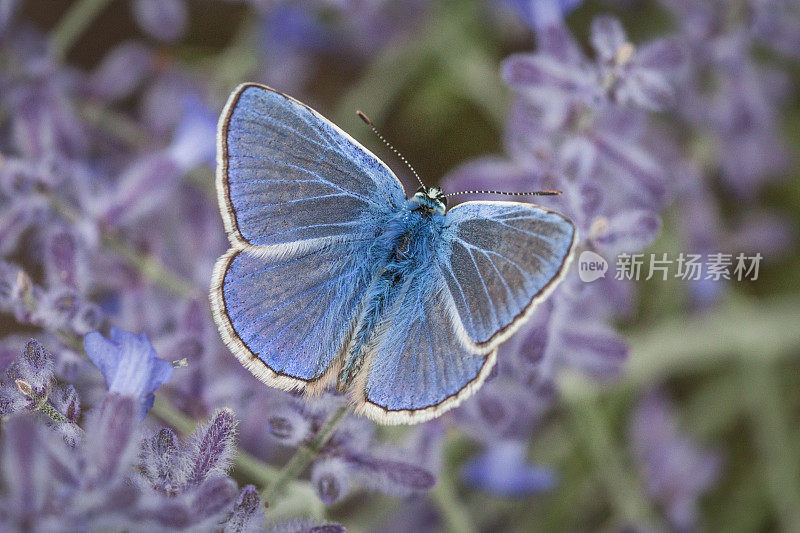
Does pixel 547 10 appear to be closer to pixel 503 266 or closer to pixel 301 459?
pixel 503 266

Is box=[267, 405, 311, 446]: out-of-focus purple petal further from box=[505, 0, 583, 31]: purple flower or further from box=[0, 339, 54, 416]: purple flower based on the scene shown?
box=[505, 0, 583, 31]: purple flower

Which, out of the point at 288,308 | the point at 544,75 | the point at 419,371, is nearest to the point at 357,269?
the point at 288,308

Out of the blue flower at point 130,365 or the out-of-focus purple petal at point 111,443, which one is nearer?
the out-of-focus purple petal at point 111,443

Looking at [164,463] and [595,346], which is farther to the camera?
[595,346]

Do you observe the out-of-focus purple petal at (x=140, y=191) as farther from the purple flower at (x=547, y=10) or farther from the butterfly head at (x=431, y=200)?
the purple flower at (x=547, y=10)

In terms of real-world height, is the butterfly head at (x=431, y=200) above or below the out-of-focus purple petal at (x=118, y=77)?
below

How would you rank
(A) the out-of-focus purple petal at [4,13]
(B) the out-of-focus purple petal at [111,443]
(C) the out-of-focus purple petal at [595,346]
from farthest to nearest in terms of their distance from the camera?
(A) the out-of-focus purple petal at [4,13] → (C) the out-of-focus purple petal at [595,346] → (B) the out-of-focus purple petal at [111,443]

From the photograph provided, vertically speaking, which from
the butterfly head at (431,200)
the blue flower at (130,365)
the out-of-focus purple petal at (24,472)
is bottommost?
the out-of-focus purple petal at (24,472)

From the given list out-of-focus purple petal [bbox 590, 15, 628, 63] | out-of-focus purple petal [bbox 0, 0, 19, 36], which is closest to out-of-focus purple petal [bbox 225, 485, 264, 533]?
out-of-focus purple petal [bbox 590, 15, 628, 63]

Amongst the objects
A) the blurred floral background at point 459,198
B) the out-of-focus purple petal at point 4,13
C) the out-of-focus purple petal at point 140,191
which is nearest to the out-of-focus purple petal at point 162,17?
the blurred floral background at point 459,198
